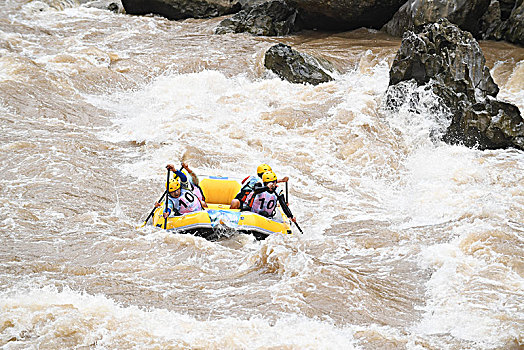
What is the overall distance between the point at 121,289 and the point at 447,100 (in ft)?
22.7

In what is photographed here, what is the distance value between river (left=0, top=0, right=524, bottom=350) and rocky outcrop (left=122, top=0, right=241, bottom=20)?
3.33 m

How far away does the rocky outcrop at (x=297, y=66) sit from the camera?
11.6 meters

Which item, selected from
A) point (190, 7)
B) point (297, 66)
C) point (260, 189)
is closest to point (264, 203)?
point (260, 189)

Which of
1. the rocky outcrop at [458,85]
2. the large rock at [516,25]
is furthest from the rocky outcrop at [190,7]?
the rocky outcrop at [458,85]

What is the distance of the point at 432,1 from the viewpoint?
41.7 feet

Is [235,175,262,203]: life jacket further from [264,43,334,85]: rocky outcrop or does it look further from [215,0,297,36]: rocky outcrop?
[215,0,297,36]: rocky outcrop

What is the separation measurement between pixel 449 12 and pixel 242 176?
24.5 feet

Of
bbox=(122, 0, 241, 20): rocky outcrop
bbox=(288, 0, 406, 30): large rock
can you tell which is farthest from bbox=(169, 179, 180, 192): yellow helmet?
bbox=(122, 0, 241, 20): rocky outcrop

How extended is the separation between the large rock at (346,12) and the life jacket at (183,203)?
9452 mm

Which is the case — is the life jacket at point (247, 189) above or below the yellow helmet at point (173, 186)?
below

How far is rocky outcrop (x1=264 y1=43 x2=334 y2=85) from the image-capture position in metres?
11.6

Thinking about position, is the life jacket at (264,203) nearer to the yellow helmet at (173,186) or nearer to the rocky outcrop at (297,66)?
the yellow helmet at (173,186)

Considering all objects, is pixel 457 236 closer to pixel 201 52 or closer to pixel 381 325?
pixel 381 325

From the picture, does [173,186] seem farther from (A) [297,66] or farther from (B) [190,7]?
(B) [190,7]
